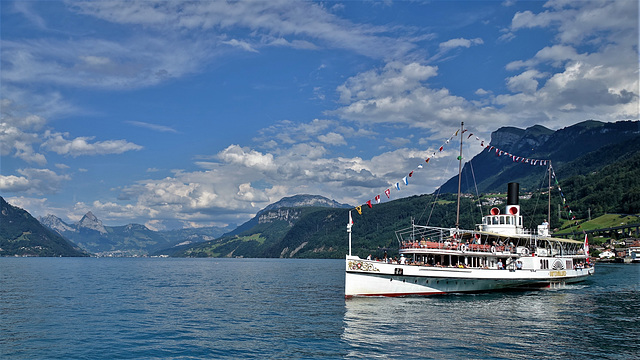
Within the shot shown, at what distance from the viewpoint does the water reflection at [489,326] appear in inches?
1164

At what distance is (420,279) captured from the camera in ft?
187

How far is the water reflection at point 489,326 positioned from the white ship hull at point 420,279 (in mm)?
1663

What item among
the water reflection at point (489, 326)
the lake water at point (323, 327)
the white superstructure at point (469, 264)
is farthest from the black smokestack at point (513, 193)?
the water reflection at point (489, 326)

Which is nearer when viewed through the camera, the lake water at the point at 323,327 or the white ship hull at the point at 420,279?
the lake water at the point at 323,327

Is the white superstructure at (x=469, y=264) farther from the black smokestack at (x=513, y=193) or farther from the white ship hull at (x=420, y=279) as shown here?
the black smokestack at (x=513, y=193)

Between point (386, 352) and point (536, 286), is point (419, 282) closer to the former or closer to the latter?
Answer: point (536, 286)

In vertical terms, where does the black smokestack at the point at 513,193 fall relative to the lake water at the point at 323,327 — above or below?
above

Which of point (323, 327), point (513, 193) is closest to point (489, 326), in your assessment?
point (323, 327)

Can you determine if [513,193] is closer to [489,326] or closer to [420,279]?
[420,279]

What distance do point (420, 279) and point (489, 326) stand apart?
61.9ft

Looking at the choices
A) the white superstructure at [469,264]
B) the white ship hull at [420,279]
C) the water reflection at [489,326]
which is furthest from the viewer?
the white superstructure at [469,264]

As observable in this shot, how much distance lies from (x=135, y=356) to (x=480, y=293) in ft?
157

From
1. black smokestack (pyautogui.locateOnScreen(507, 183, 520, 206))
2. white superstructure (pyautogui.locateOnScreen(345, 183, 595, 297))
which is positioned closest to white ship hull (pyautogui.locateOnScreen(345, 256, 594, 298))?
white superstructure (pyautogui.locateOnScreen(345, 183, 595, 297))

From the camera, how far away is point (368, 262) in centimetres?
5441
